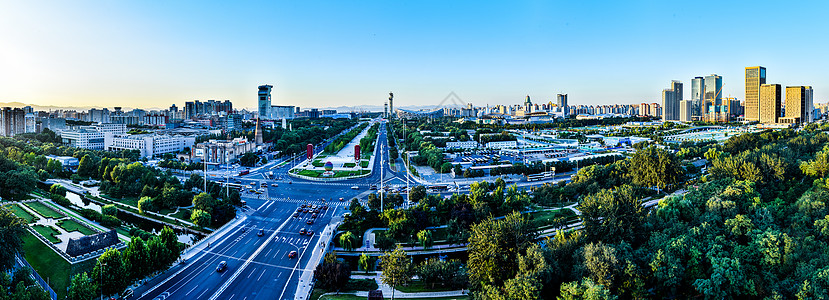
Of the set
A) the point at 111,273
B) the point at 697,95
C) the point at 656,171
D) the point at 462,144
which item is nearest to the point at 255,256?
the point at 111,273

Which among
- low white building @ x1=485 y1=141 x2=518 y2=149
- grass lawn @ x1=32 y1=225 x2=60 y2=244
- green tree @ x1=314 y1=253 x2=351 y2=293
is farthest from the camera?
low white building @ x1=485 y1=141 x2=518 y2=149

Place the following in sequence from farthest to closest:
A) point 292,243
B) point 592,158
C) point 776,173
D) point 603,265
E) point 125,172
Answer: point 592,158, point 125,172, point 776,173, point 292,243, point 603,265

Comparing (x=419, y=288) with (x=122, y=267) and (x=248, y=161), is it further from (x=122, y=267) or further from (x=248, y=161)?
(x=248, y=161)

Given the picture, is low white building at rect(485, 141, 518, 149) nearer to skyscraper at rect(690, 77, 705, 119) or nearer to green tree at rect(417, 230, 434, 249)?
green tree at rect(417, 230, 434, 249)

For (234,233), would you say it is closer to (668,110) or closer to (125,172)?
(125,172)

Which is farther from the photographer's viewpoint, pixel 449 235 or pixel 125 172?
pixel 125 172

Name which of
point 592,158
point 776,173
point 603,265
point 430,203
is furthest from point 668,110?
point 603,265

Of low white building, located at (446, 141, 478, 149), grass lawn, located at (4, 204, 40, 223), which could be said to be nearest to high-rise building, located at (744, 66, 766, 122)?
low white building, located at (446, 141, 478, 149)
